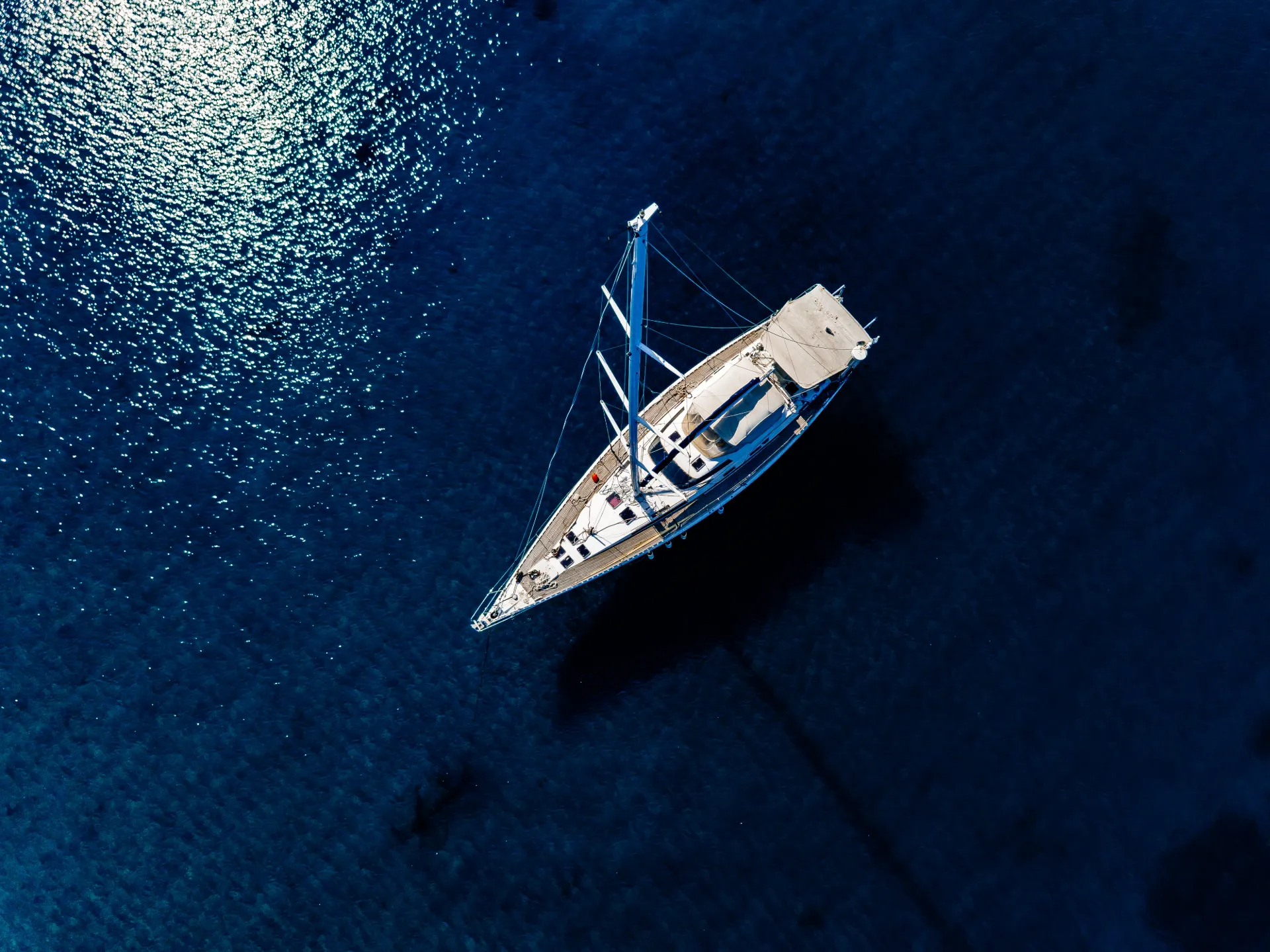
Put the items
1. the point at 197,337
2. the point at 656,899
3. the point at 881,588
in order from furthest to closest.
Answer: the point at 197,337, the point at 881,588, the point at 656,899

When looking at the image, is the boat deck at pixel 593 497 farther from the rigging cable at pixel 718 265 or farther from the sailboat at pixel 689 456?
the rigging cable at pixel 718 265

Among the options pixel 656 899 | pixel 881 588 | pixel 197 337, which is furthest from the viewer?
pixel 197 337

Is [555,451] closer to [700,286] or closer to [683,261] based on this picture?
[700,286]

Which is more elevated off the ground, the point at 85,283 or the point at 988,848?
the point at 85,283

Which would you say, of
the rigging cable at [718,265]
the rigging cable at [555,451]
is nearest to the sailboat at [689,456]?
the rigging cable at [555,451]

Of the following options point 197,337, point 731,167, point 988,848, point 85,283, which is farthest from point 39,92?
point 988,848

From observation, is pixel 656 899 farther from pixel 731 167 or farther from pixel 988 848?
pixel 731 167

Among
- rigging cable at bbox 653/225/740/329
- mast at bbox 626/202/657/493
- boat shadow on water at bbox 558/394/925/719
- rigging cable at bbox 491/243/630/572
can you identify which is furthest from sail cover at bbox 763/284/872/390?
mast at bbox 626/202/657/493
